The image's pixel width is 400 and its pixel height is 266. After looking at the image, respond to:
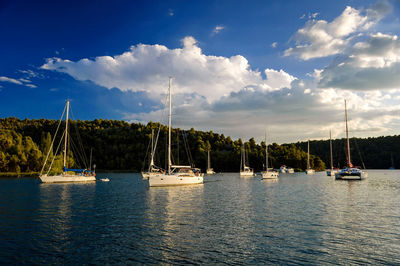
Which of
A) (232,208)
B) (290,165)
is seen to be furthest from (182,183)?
(290,165)

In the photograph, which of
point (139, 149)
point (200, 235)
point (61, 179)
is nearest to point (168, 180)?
point (61, 179)

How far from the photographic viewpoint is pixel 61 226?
74.8 feet

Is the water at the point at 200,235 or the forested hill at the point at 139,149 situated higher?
the forested hill at the point at 139,149

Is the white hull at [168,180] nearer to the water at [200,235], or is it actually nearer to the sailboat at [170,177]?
the sailboat at [170,177]

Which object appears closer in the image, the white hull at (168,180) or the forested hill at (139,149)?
the white hull at (168,180)

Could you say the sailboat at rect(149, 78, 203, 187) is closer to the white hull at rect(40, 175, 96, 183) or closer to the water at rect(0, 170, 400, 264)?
the water at rect(0, 170, 400, 264)

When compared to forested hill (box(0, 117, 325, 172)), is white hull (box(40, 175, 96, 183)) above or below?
below

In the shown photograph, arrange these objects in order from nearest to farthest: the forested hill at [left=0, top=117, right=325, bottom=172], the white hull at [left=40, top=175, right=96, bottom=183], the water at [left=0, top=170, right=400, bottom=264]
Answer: the water at [left=0, top=170, right=400, bottom=264]
the white hull at [left=40, top=175, right=96, bottom=183]
the forested hill at [left=0, top=117, right=325, bottom=172]

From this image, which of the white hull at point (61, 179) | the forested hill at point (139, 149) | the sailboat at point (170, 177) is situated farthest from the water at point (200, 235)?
the forested hill at point (139, 149)

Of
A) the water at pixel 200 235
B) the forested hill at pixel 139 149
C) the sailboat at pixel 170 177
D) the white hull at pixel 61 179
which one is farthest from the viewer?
the forested hill at pixel 139 149

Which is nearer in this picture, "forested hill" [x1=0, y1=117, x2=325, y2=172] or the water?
the water

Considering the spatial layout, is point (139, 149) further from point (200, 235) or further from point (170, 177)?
point (200, 235)

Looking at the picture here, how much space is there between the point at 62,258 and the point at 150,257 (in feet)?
15.7

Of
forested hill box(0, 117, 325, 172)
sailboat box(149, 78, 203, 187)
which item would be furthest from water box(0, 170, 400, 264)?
forested hill box(0, 117, 325, 172)
